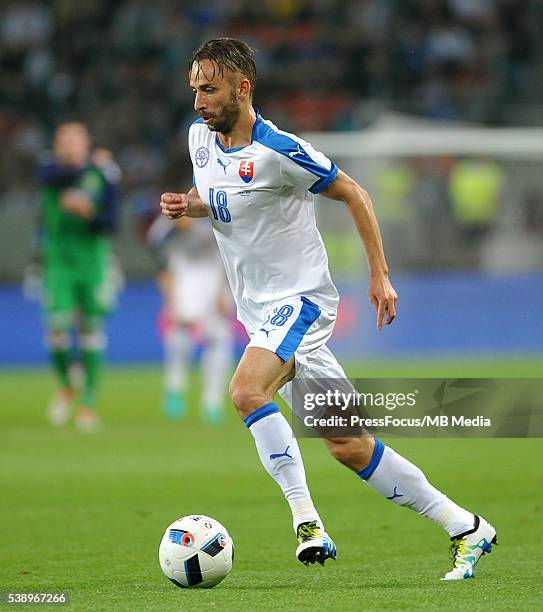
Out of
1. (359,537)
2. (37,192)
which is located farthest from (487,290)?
(359,537)

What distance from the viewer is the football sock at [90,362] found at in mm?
12406

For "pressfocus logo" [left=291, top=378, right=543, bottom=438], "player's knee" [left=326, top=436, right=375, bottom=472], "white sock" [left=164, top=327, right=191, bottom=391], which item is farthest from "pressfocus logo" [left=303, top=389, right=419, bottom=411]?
"white sock" [left=164, top=327, right=191, bottom=391]

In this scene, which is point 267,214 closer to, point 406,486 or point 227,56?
point 227,56

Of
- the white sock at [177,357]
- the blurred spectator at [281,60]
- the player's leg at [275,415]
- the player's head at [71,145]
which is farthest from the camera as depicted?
the blurred spectator at [281,60]

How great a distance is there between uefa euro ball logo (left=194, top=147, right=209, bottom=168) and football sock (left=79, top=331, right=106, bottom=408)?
678 centimetres

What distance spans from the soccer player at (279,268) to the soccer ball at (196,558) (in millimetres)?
319

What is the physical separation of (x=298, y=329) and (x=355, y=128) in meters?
15.9

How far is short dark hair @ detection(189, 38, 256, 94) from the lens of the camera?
5574 mm

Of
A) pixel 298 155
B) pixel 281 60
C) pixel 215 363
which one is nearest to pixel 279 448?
pixel 298 155

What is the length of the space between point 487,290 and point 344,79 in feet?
17.3

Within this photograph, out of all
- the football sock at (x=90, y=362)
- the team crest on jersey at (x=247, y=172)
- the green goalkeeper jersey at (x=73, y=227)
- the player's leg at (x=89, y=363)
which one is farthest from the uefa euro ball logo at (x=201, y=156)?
the football sock at (x=90, y=362)

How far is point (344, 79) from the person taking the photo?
72.0ft

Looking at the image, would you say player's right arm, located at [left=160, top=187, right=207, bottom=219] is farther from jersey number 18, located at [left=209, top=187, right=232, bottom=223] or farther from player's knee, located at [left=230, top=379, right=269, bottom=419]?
player's knee, located at [left=230, top=379, right=269, bottom=419]

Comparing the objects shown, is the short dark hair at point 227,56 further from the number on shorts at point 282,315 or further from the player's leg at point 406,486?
the player's leg at point 406,486
